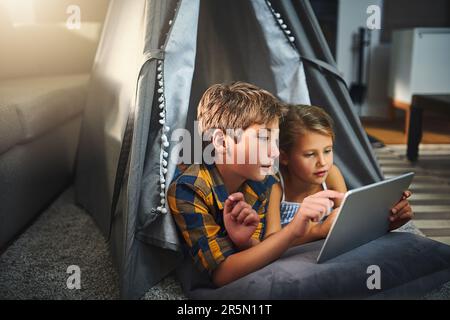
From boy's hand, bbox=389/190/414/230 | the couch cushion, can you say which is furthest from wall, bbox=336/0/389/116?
boy's hand, bbox=389/190/414/230

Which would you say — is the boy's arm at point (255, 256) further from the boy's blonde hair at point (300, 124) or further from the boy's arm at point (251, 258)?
the boy's blonde hair at point (300, 124)

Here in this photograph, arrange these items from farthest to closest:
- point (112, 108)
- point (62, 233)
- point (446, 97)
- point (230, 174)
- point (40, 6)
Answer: point (40, 6), point (446, 97), point (62, 233), point (112, 108), point (230, 174)

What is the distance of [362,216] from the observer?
3.19 feet

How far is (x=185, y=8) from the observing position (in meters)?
1.05

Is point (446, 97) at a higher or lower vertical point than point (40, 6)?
lower

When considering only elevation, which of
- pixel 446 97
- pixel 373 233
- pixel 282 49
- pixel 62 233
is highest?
pixel 282 49

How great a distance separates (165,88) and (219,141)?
0.18 meters

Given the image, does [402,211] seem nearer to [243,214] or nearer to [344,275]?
[344,275]

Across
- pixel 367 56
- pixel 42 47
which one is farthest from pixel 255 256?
pixel 367 56

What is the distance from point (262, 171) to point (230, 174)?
7cm

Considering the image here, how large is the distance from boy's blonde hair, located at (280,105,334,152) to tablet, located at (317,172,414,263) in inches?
7.1

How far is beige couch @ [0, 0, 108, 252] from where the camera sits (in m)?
1.24
